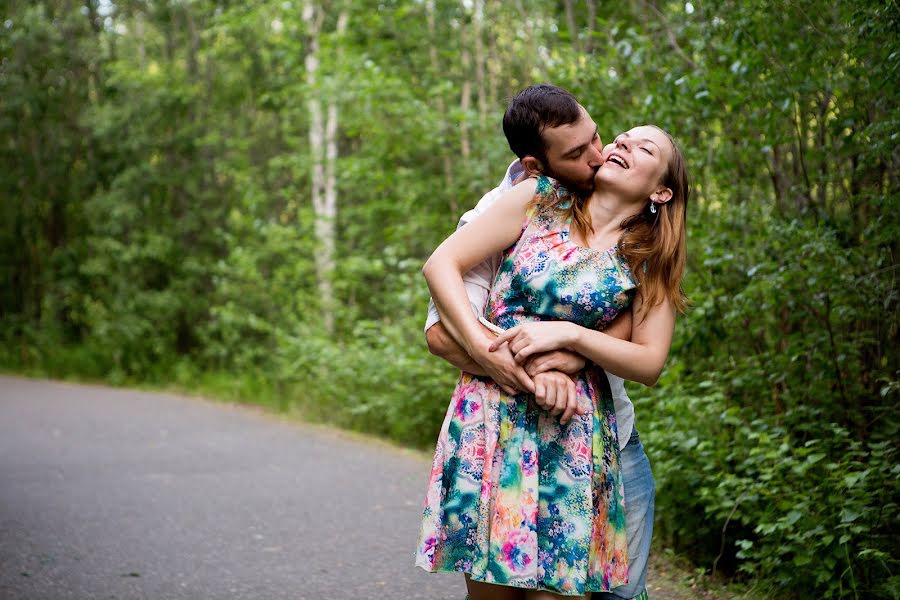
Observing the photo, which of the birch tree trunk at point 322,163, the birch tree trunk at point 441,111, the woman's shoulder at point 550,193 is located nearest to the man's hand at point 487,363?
the woman's shoulder at point 550,193

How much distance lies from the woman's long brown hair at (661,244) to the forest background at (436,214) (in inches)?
64.9

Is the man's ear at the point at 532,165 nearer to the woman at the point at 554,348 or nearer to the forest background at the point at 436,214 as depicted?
the woman at the point at 554,348

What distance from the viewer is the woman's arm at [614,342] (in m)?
2.50

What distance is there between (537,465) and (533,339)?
0.34m

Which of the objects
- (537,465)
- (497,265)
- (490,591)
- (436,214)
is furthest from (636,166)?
(436,214)

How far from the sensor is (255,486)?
302 inches

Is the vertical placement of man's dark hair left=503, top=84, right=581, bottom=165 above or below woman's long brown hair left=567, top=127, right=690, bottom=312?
above

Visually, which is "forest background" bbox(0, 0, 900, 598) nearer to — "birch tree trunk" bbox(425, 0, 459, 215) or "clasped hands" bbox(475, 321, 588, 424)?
"birch tree trunk" bbox(425, 0, 459, 215)

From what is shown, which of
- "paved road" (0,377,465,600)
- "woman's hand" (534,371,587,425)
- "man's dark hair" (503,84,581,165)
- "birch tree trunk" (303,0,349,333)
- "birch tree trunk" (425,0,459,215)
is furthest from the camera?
"birch tree trunk" (303,0,349,333)

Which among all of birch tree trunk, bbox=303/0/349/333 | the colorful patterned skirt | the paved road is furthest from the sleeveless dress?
birch tree trunk, bbox=303/0/349/333

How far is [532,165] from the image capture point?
8.91 ft

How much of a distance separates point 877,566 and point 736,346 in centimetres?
224

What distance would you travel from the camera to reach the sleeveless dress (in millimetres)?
2506

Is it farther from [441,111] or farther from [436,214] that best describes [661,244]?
[441,111]
